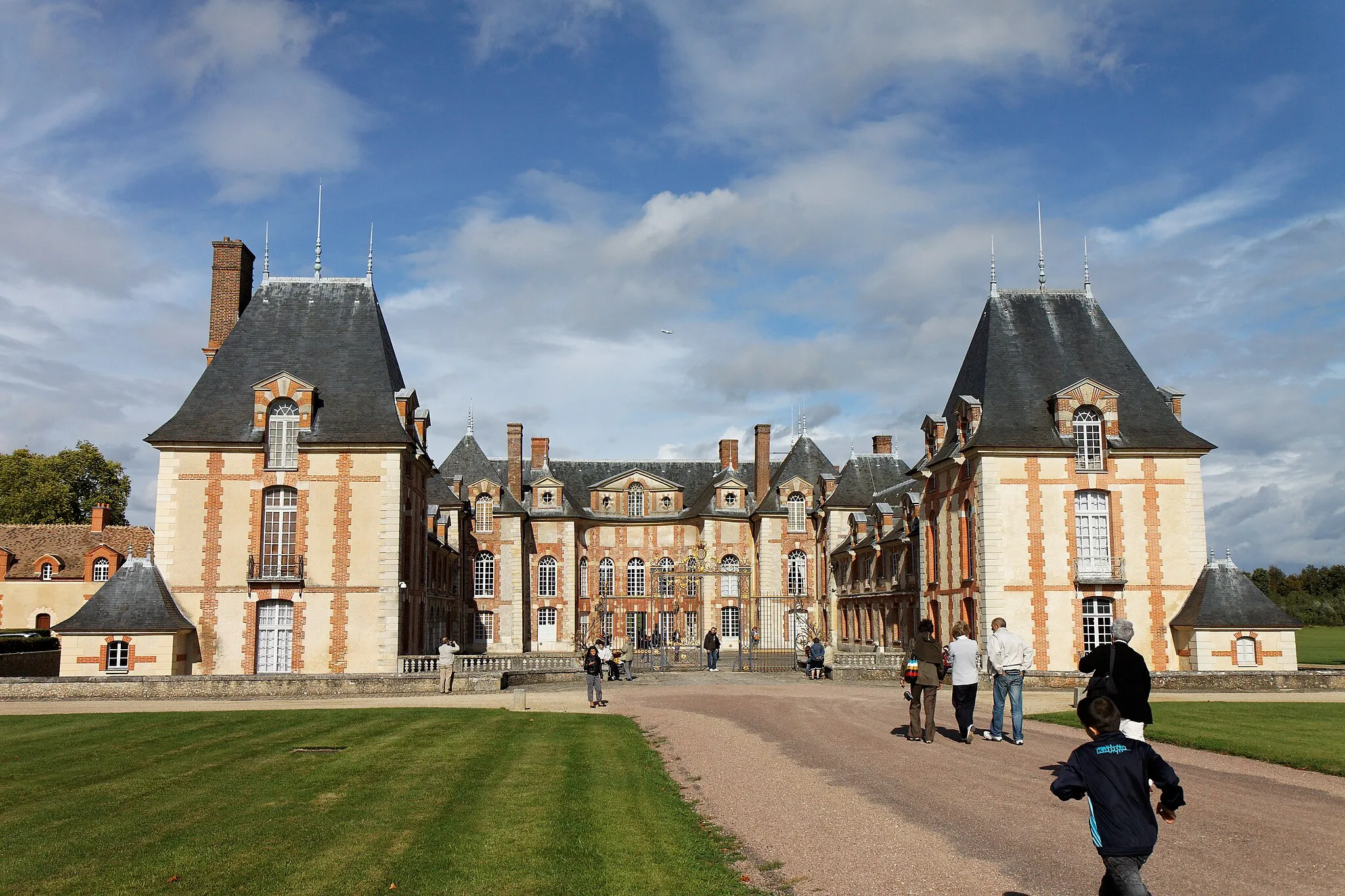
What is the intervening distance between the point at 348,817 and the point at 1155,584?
2493 cm

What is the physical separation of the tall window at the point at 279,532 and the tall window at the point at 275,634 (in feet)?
2.96

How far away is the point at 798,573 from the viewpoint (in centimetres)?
5100

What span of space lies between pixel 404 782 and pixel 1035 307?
2608 cm

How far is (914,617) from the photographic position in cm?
3569

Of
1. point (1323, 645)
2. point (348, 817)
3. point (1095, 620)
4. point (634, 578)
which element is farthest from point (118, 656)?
point (1323, 645)

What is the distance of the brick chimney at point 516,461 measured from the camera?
5203 centimetres

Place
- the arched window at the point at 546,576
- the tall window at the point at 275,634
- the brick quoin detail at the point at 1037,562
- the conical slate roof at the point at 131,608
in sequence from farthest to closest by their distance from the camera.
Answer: the arched window at the point at 546,576 → the brick quoin detail at the point at 1037,562 → the tall window at the point at 275,634 → the conical slate roof at the point at 131,608

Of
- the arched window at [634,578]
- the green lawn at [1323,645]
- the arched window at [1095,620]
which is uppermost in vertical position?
the arched window at [634,578]

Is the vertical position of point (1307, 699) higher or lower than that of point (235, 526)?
lower

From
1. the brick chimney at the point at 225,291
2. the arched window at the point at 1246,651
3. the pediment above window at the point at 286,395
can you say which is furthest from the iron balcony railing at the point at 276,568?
the arched window at the point at 1246,651

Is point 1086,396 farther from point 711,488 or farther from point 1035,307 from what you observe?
point 711,488

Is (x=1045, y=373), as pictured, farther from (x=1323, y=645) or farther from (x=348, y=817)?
(x=1323, y=645)

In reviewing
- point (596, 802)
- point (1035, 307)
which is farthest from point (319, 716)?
point (1035, 307)

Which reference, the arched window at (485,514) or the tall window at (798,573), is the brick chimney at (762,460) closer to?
the tall window at (798,573)
